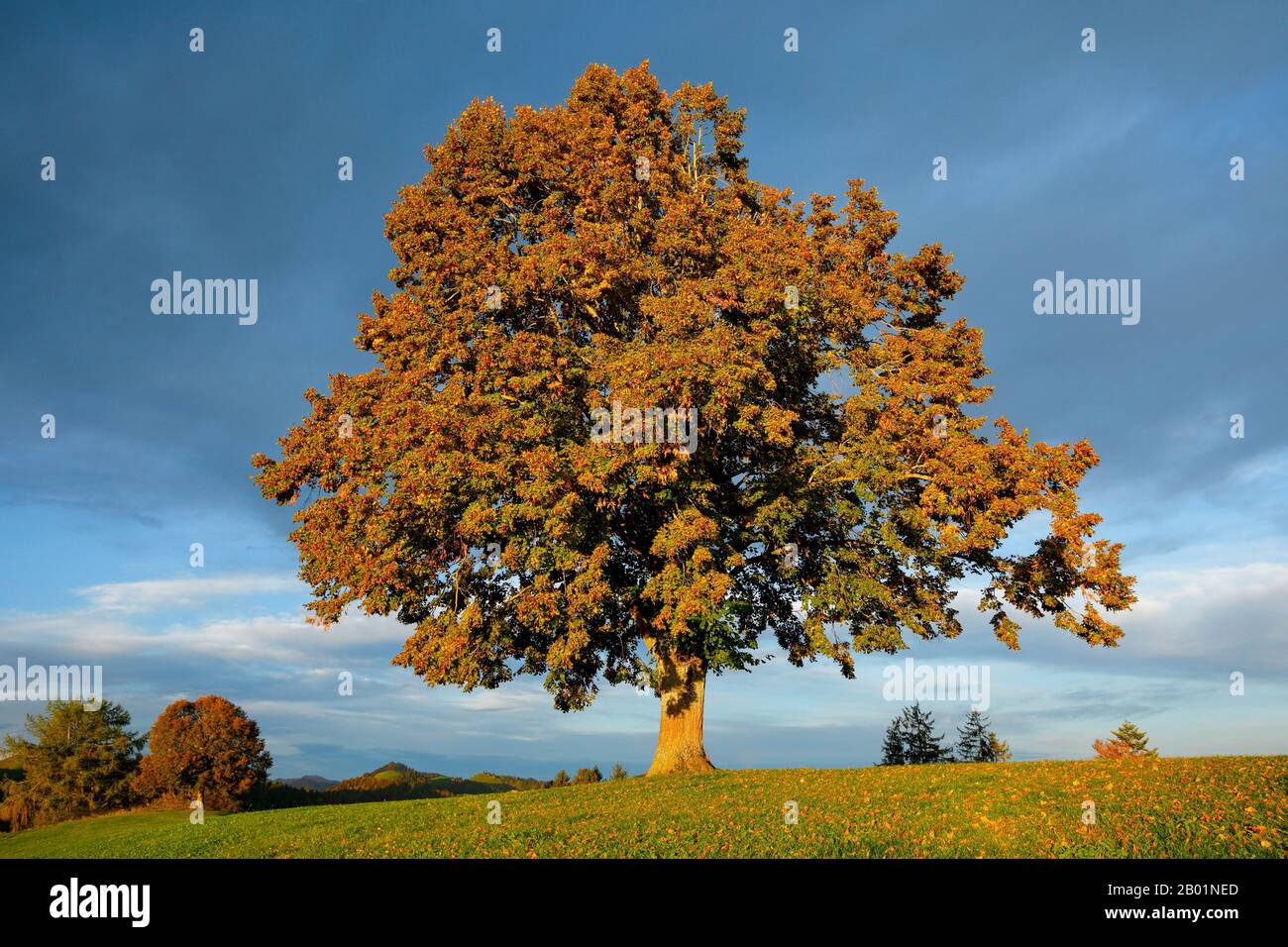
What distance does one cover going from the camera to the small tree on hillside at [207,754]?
3512cm

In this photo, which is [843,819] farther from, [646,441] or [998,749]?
[998,749]

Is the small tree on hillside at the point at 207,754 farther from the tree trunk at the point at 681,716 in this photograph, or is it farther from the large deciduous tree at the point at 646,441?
the tree trunk at the point at 681,716

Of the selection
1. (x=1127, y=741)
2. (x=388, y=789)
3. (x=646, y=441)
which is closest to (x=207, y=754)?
(x=388, y=789)

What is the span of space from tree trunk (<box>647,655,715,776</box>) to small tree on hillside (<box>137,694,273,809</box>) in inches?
813

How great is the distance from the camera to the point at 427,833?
1684cm

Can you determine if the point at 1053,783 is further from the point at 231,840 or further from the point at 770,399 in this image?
the point at 231,840

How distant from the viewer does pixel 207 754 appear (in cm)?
3525

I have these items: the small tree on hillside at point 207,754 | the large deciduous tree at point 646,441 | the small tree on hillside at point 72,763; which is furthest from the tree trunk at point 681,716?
the small tree on hillside at point 72,763

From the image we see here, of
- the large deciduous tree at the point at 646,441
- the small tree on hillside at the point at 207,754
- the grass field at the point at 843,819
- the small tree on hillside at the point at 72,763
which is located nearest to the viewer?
the grass field at the point at 843,819

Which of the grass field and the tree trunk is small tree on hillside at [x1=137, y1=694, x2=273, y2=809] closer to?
the grass field

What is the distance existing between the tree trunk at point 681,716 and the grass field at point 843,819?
1703mm

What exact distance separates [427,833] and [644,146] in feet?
71.7

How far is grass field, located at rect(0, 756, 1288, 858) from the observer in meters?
12.7
